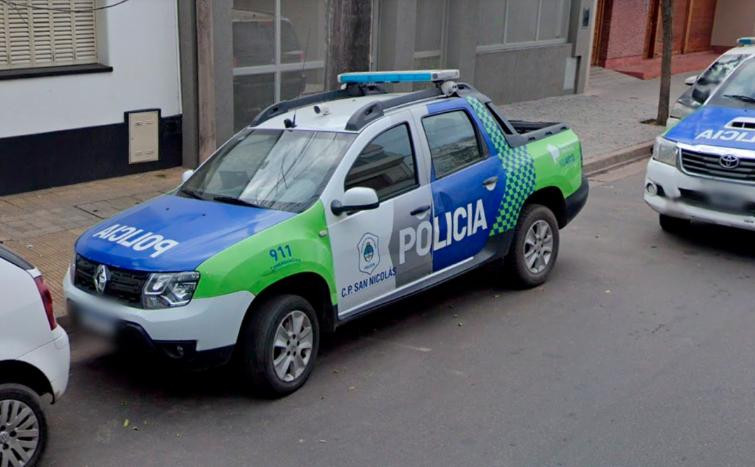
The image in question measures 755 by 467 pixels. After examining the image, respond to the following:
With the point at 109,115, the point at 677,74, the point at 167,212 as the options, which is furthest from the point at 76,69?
the point at 677,74

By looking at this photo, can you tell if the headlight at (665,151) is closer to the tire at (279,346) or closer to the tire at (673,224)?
the tire at (673,224)

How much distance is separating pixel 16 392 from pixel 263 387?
61.4 inches

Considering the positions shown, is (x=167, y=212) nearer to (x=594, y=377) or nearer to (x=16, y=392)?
(x=16, y=392)

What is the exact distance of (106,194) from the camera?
1034 centimetres

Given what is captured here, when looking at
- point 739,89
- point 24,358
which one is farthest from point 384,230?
point 739,89

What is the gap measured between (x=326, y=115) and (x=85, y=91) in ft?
15.6

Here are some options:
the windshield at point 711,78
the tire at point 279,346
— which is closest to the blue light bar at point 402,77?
the tire at point 279,346

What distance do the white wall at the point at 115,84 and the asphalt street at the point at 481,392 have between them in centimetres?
428

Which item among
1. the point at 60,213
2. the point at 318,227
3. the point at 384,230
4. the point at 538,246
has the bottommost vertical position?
the point at 60,213

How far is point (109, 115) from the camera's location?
10.8 m

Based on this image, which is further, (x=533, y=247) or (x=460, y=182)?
(x=533, y=247)

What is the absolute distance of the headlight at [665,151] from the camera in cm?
905

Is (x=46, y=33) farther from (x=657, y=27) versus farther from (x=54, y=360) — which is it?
(x=657, y=27)

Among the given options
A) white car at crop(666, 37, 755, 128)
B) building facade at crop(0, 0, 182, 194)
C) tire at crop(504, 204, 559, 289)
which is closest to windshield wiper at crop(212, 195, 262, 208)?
tire at crop(504, 204, 559, 289)
